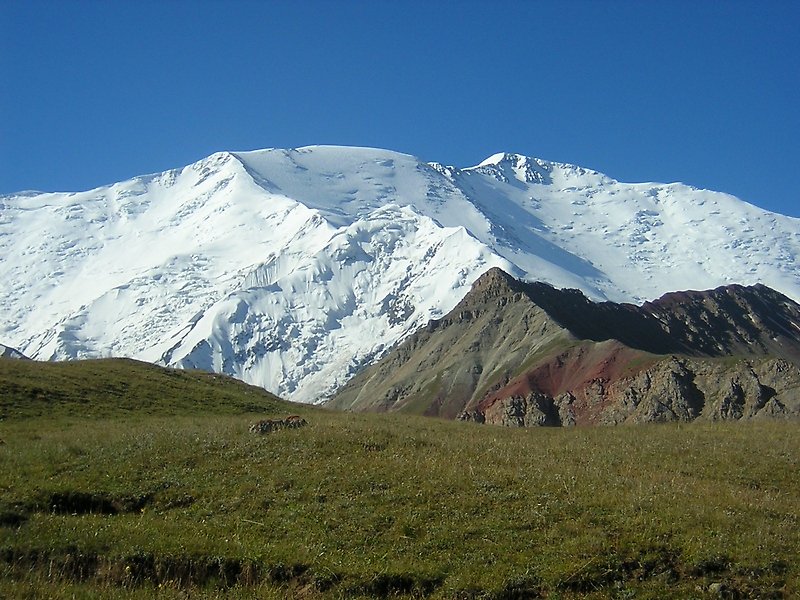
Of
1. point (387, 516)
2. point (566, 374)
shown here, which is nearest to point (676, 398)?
point (566, 374)

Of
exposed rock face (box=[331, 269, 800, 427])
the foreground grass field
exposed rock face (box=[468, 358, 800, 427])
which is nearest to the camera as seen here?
the foreground grass field

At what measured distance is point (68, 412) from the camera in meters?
38.2

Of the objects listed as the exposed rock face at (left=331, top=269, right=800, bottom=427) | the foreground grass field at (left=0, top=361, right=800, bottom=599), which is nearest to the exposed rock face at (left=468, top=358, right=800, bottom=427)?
the exposed rock face at (left=331, top=269, right=800, bottom=427)

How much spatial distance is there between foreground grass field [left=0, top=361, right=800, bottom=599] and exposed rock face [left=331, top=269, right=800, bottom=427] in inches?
3016

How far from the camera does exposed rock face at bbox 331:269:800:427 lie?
351 ft

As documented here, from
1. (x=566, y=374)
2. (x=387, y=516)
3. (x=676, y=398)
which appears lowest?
(x=387, y=516)

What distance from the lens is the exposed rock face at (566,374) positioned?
10706cm

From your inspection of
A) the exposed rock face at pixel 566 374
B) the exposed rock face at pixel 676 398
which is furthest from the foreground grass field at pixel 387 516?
the exposed rock face at pixel 676 398

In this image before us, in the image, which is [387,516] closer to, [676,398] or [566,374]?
[676,398]

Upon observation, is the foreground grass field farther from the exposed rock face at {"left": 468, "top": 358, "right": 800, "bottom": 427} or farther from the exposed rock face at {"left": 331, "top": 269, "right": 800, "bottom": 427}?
the exposed rock face at {"left": 468, "top": 358, "right": 800, "bottom": 427}

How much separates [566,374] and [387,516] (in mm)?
122917

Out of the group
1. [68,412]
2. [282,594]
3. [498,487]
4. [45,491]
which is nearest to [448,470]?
[498,487]

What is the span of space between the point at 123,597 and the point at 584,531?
9673 millimetres

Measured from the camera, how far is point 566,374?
5527 inches
